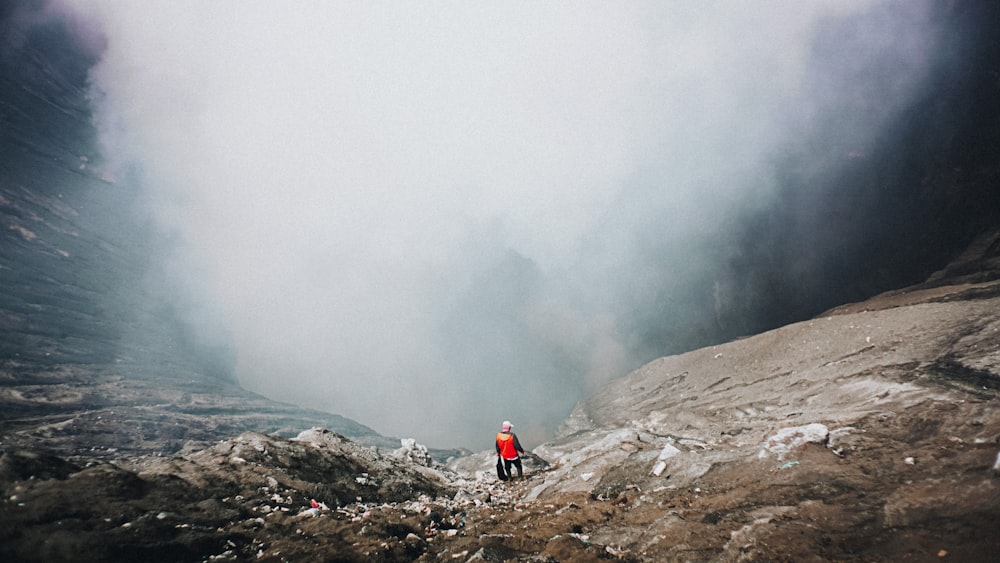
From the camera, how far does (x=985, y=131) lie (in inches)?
856

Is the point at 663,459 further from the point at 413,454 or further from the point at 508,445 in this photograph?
the point at 413,454

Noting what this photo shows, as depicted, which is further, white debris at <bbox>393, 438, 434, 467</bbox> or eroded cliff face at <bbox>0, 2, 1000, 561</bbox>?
white debris at <bbox>393, 438, 434, 467</bbox>

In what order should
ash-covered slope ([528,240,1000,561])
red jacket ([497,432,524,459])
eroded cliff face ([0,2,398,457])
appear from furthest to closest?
1. eroded cliff face ([0,2,398,457])
2. red jacket ([497,432,524,459])
3. ash-covered slope ([528,240,1000,561])

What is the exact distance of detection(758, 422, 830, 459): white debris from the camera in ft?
18.7

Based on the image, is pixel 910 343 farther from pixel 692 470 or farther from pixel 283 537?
pixel 283 537

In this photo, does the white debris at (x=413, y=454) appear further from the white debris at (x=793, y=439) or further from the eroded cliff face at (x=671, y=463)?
the white debris at (x=793, y=439)

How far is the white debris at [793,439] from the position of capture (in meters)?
5.70

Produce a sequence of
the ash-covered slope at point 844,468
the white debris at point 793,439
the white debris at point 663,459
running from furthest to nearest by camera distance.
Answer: the white debris at point 663,459 → the white debris at point 793,439 → the ash-covered slope at point 844,468

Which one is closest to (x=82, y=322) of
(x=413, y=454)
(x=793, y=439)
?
(x=413, y=454)

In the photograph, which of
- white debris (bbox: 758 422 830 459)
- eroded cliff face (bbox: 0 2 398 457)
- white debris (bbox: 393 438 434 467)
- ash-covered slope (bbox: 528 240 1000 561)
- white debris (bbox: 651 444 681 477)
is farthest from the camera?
eroded cliff face (bbox: 0 2 398 457)

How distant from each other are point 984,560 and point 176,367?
4345 centimetres

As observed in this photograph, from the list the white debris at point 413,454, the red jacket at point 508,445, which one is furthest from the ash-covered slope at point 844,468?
the white debris at point 413,454

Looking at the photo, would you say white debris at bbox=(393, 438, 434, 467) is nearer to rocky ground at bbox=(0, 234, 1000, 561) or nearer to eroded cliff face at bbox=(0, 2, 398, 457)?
rocky ground at bbox=(0, 234, 1000, 561)

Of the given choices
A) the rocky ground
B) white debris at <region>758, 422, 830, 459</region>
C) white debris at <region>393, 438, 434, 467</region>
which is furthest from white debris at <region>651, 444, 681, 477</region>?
white debris at <region>393, 438, 434, 467</region>
